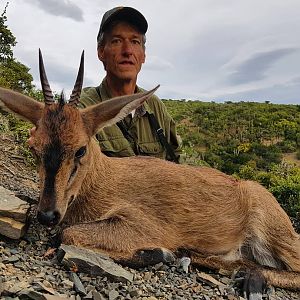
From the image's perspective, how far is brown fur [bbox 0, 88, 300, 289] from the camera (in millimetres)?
4914

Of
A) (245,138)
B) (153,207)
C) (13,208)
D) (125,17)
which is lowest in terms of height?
(13,208)

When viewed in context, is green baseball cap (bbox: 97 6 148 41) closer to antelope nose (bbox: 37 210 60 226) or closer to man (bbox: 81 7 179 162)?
man (bbox: 81 7 179 162)

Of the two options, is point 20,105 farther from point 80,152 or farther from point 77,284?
point 77,284

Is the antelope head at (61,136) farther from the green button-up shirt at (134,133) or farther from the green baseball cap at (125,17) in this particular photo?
the green baseball cap at (125,17)

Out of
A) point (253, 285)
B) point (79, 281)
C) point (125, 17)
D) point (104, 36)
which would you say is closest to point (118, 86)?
point (104, 36)

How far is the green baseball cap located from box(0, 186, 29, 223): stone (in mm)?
3704

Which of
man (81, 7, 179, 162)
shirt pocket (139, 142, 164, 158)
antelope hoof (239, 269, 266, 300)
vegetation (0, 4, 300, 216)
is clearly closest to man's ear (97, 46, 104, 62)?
man (81, 7, 179, 162)

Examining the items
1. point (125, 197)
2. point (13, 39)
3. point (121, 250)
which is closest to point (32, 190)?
point (125, 197)

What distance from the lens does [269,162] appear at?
29.3 meters

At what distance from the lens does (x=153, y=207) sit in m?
5.63

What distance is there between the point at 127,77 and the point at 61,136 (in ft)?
10.9

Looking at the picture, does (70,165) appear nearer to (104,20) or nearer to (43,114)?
(43,114)

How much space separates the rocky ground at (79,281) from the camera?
155 inches

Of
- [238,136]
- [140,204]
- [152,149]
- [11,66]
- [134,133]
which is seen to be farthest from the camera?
[238,136]
